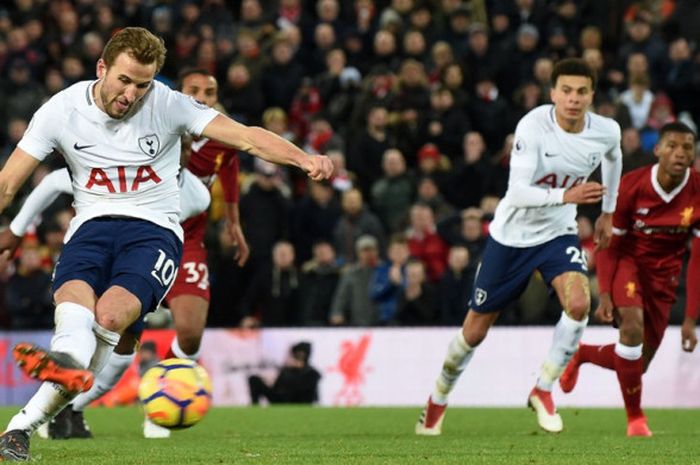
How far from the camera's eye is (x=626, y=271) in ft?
36.9

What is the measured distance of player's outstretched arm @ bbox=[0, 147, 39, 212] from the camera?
25.7 ft

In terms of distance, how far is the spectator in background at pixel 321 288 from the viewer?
17.7 meters

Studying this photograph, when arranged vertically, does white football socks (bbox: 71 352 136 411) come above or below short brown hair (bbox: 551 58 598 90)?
below

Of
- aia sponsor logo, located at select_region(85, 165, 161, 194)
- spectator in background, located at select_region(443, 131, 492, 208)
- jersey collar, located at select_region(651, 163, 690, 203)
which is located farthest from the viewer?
spectator in background, located at select_region(443, 131, 492, 208)

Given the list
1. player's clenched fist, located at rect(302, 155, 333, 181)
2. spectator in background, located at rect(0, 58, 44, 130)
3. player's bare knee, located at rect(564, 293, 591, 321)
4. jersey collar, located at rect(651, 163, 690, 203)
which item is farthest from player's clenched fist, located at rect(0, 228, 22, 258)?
spectator in background, located at rect(0, 58, 44, 130)

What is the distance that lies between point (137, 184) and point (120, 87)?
609 mm

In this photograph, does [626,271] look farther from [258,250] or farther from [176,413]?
[258,250]

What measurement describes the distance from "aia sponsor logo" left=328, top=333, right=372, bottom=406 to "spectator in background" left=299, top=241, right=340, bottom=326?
993 mm

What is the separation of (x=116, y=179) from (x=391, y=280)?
9391 mm

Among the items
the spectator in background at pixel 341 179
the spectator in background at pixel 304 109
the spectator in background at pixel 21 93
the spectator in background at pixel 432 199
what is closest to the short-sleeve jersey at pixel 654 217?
the spectator in background at pixel 432 199

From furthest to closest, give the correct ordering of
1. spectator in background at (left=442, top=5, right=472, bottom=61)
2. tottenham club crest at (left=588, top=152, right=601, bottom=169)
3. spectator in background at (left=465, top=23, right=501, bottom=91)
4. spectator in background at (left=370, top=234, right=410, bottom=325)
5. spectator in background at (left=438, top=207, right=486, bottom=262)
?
spectator in background at (left=442, top=5, right=472, bottom=61) < spectator in background at (left=465, top=23, right=501, bottom=91) < spectator in background at (left=370, top=234, right=410, bottom=325) < spectator in background at (left=438, top=207, right=486, bottom=262) < tottenham club crest at (left=588, top=152, right=601, bottom=169)

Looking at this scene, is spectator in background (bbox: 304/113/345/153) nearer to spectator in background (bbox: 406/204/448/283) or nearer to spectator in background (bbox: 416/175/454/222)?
spectator in background (bbox: 416/175/454/222)

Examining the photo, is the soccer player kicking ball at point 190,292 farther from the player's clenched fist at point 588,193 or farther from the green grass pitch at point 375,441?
the player's clenched fist at point 588,193

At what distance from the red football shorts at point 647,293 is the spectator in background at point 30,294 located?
8568mm
